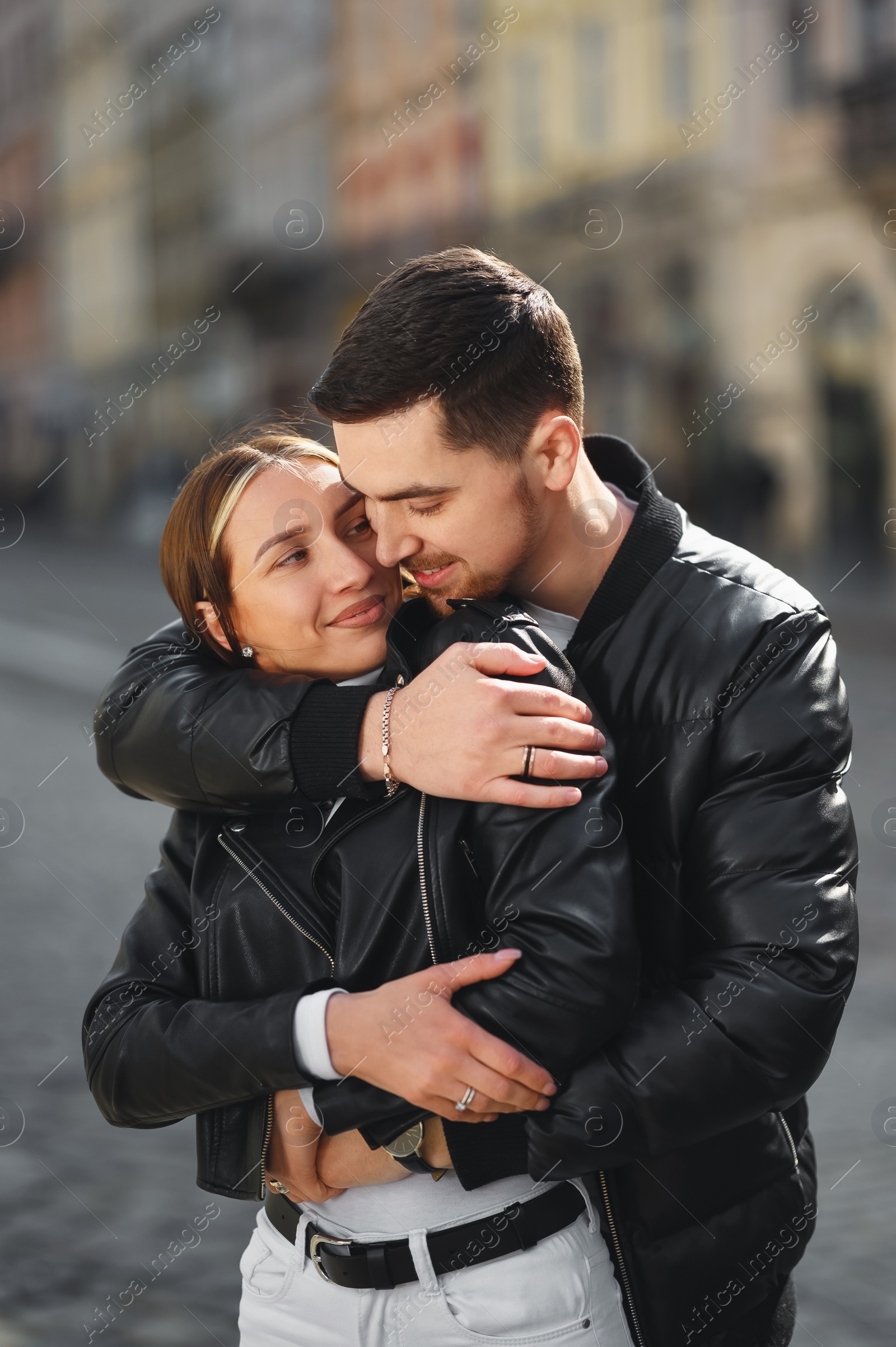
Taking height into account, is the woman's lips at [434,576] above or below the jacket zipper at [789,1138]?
above

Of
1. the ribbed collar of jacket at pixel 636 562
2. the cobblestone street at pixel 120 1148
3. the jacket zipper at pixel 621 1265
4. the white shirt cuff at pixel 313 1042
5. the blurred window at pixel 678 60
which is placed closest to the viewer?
the white shirt cuff at pixel 313 1042

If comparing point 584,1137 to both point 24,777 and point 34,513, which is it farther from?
point 34,513

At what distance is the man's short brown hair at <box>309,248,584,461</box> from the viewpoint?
201cm

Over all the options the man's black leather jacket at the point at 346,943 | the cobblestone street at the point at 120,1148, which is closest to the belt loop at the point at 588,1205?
the man's black leather jacket at the point at 346,943

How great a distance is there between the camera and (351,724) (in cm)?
194

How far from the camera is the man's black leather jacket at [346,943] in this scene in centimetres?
172

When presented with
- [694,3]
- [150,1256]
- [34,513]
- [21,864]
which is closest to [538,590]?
[150,1256]

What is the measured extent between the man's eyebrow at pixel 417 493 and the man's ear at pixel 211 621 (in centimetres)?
33

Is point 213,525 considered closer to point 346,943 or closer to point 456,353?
point 456,353

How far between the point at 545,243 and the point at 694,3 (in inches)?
191

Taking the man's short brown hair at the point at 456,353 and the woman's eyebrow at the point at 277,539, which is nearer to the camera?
the man's short brown hair at the point at 456,353

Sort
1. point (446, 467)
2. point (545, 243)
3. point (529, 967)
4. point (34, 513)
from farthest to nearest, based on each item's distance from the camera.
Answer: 1. point (34, 513)
2. point (545, 243)
3. point (446, 467)
4. point (529, 967)

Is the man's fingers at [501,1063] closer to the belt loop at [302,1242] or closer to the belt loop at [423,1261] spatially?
the belt loop at [423,1261]

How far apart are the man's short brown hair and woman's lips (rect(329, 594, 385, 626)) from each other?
0.26 meters
